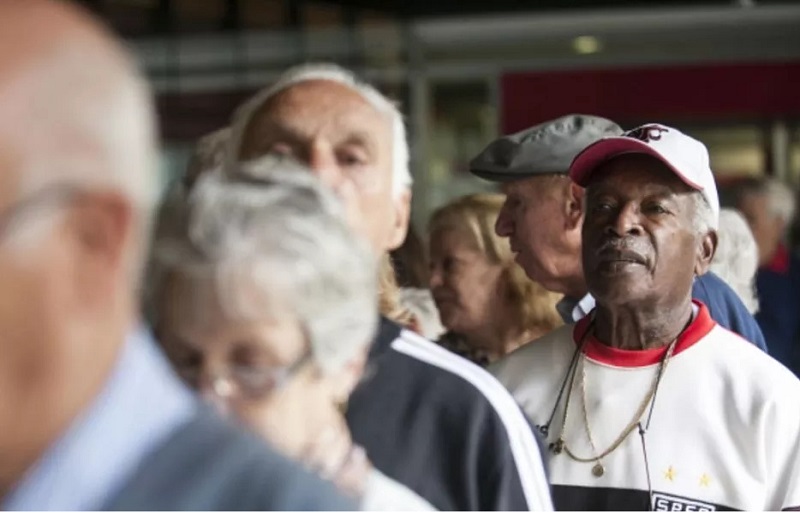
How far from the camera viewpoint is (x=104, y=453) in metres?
0.91

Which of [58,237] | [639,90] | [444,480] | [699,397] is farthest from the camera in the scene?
[639,90]

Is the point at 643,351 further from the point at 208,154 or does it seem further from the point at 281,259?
the point at 281,259

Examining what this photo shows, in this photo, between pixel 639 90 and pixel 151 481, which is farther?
pixel 639 90

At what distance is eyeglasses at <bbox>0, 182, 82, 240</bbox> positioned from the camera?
87 cm

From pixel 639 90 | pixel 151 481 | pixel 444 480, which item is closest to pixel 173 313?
pixel 151 481

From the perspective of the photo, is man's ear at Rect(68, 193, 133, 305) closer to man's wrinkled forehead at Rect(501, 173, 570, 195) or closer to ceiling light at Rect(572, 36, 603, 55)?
man's wrinkled forehead at Rect(501, 173, 570, 195)

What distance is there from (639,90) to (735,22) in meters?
0.87

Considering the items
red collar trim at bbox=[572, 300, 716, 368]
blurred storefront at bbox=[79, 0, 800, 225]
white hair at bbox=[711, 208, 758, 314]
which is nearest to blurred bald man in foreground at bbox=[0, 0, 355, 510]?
red collar trim at bbox=[572, 300, 716, 368]

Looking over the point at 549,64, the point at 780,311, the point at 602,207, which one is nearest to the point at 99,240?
the point at 602,207

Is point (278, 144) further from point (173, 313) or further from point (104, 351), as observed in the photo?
point (104, 351)

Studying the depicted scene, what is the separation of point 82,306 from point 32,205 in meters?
0.07

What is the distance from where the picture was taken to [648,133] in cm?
221

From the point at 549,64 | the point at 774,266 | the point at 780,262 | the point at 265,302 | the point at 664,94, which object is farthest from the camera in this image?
the point at 549,64

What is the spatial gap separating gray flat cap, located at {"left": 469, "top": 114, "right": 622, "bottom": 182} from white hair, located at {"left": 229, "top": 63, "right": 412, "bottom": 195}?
0.84 metres
